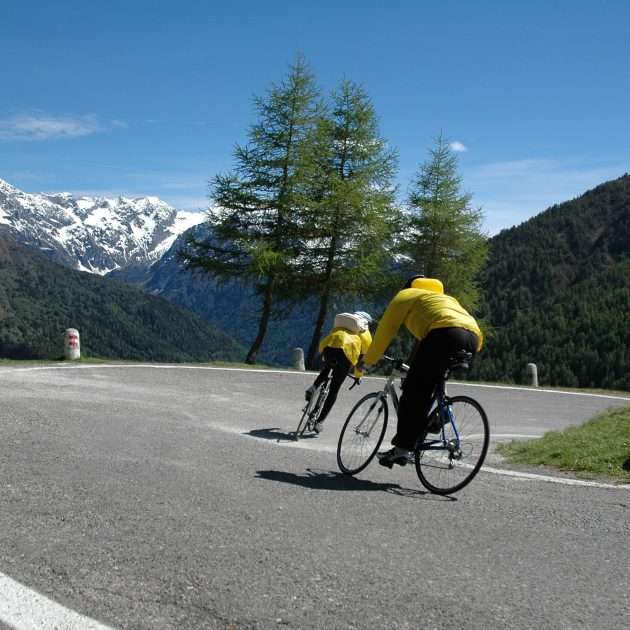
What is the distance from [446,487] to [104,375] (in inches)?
441

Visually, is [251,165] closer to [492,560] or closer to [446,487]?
[446,487]

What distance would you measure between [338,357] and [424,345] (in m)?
2.99

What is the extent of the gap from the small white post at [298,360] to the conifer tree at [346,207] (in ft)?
6.06

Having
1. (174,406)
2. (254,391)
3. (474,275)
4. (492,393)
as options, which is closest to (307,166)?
(474,275)

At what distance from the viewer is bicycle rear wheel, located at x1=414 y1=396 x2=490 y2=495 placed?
222 inches

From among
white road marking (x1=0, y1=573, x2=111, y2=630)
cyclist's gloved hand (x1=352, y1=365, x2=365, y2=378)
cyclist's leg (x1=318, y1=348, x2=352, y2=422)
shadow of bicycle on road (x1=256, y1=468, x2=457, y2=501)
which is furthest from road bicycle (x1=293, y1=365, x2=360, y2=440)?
white road marking (x1=0, y1=573, x2=111, y2=630)

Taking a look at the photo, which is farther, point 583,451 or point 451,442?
point 583,451

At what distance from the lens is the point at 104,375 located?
1530cm

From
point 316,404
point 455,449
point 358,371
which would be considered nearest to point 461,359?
point 455,449

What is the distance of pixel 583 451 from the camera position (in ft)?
23.4

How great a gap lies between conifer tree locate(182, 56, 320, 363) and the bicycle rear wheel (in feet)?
65.1

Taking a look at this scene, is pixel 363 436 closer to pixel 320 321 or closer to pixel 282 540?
pixel 282 540

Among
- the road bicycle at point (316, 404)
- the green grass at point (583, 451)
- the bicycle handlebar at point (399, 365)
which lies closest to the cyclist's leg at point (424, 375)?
the bicycle handlebar at point (399, 365)

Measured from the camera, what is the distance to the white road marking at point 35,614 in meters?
2.87
